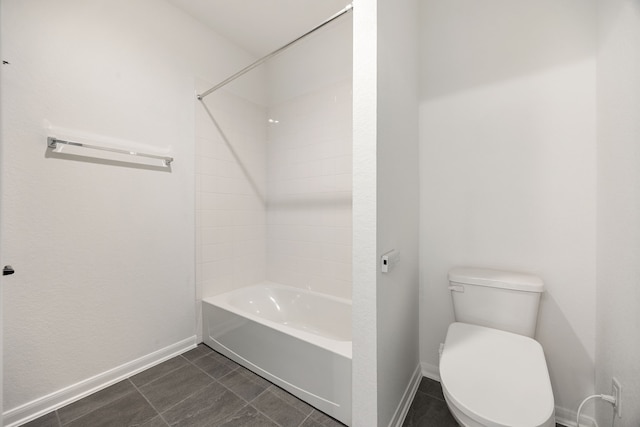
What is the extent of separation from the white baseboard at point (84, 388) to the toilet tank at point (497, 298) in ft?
6.65

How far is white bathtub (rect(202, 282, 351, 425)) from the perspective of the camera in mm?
1296

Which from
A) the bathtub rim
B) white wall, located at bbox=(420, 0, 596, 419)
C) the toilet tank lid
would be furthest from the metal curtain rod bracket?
the toilet tank lid

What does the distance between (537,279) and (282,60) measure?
2.67m

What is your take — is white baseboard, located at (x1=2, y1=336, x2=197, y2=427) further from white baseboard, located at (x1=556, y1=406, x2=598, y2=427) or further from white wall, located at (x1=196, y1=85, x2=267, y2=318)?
white baseboard, located at (x1=556, y1=406, x2=598, y2=427)

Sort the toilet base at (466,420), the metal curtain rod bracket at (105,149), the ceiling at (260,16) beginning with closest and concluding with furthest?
the toilet base at (466,420)
the metal curtain rod bracket at (105,149)
the ceiling at (260,16)

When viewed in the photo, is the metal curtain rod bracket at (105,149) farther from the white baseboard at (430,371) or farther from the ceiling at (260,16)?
the white baseboard at (430,371)

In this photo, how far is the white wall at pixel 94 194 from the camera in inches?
50.2

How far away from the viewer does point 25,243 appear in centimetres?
129

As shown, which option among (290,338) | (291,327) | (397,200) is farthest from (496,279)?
(291,327)

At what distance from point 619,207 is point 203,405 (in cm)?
223

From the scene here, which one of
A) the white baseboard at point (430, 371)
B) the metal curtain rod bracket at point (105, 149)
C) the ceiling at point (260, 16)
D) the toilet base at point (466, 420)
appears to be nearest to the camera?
the toilet base at point (466, 420)

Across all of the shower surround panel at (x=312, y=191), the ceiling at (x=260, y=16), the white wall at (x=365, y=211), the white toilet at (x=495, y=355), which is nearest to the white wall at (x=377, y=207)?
the white wall at (x=365, y=211)

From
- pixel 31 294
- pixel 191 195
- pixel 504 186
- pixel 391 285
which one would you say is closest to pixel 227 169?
pixel 191 195

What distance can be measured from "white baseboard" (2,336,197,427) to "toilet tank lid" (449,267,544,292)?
6.76 ft
